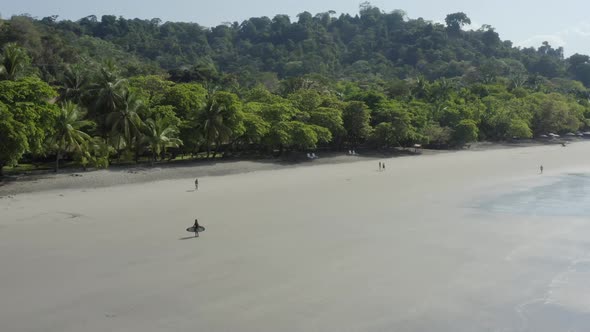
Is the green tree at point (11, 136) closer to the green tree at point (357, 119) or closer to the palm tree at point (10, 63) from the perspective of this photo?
the palm tree at point (10, 63)

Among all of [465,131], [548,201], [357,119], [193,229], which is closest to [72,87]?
[193,229]

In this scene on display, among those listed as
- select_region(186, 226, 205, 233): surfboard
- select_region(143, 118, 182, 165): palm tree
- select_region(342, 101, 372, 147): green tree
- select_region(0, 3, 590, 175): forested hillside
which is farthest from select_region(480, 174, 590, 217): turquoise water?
select_region(143, 118, 182, 165): palm tree

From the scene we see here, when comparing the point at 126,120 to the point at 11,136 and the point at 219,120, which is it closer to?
the point at 219,120

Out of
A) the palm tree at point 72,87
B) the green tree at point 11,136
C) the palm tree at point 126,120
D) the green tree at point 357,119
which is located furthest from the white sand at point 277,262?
the green tree at point 357,119

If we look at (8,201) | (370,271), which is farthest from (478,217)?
(8,201)

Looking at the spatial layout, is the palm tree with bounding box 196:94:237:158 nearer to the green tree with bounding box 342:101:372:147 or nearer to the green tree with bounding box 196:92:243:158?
the green tree with bounding box 196:92:243:158

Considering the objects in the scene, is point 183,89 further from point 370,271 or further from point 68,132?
point 370,271
